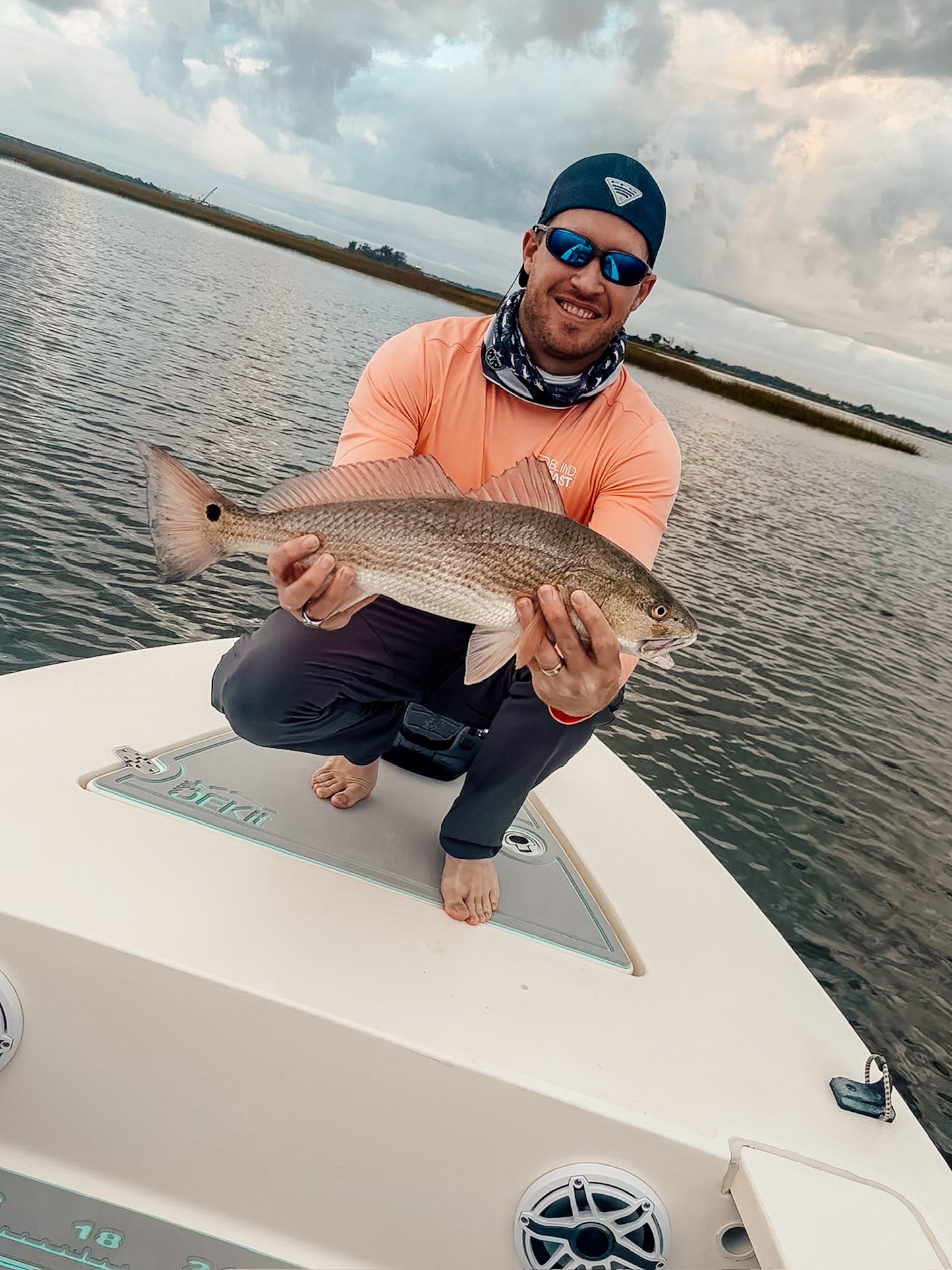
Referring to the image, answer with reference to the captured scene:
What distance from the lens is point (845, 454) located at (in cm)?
5869

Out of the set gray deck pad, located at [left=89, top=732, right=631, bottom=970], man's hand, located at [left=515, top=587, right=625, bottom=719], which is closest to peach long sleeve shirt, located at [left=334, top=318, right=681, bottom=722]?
man's hand, located at [left=515, top=587, right=625, bottom=719]

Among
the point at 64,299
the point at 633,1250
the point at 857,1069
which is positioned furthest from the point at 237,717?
the point at 64,299

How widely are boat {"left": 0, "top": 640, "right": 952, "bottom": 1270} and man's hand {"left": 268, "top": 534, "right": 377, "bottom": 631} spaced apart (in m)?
0.95

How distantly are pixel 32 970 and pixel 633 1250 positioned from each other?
185cm

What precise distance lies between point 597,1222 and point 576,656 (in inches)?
63.2

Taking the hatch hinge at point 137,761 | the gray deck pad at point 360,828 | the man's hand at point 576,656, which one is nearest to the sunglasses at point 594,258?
the man's hand at point 576,656

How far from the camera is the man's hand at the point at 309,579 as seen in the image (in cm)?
303

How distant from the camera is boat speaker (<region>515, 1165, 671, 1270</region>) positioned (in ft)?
8.25

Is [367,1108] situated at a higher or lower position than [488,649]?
lower

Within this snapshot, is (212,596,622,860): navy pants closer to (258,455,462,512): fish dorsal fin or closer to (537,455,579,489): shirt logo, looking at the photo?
(258,455,462,512): fish dorsal fin

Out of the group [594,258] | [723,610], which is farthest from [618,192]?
[723,610]

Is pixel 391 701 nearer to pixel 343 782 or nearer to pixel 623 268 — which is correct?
pixel 343 782

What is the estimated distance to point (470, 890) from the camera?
3314 mm

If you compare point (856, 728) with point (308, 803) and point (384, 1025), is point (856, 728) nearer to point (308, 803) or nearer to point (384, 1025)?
point (308, 803)
